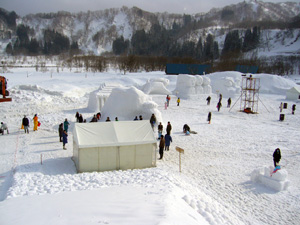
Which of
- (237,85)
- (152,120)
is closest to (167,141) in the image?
(152,120)

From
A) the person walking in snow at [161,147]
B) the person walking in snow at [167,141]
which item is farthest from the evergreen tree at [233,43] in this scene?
the person walking in snow at [161,147]

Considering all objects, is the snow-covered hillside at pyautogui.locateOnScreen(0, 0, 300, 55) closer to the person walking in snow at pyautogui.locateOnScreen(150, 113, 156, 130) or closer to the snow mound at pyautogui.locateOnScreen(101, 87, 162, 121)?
the snow mound at pyautogui.locateOnScreen(101, 87, 162, 121)

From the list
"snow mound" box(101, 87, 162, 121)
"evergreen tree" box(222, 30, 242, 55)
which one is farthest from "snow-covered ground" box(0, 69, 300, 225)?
"evergreen tree" box(222, 30, 242, 55)

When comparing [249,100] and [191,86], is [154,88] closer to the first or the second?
[191,86]

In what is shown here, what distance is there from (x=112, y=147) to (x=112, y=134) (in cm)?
55

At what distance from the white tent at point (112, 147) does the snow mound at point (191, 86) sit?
65.1 ft

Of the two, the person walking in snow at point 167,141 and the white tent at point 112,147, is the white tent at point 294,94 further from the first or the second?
the white tent at point 112,147

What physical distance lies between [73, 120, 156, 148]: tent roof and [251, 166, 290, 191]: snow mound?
12.8 ft

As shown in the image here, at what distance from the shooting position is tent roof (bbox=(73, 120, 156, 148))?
32.5 feet

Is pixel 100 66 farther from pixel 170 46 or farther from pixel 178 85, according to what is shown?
pixel 170 46

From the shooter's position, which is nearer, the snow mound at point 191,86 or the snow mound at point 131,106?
the snow mound at point 131,106

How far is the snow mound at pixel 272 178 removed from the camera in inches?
347

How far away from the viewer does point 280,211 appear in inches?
303

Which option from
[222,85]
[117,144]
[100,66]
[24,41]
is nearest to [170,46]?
[100,66]
